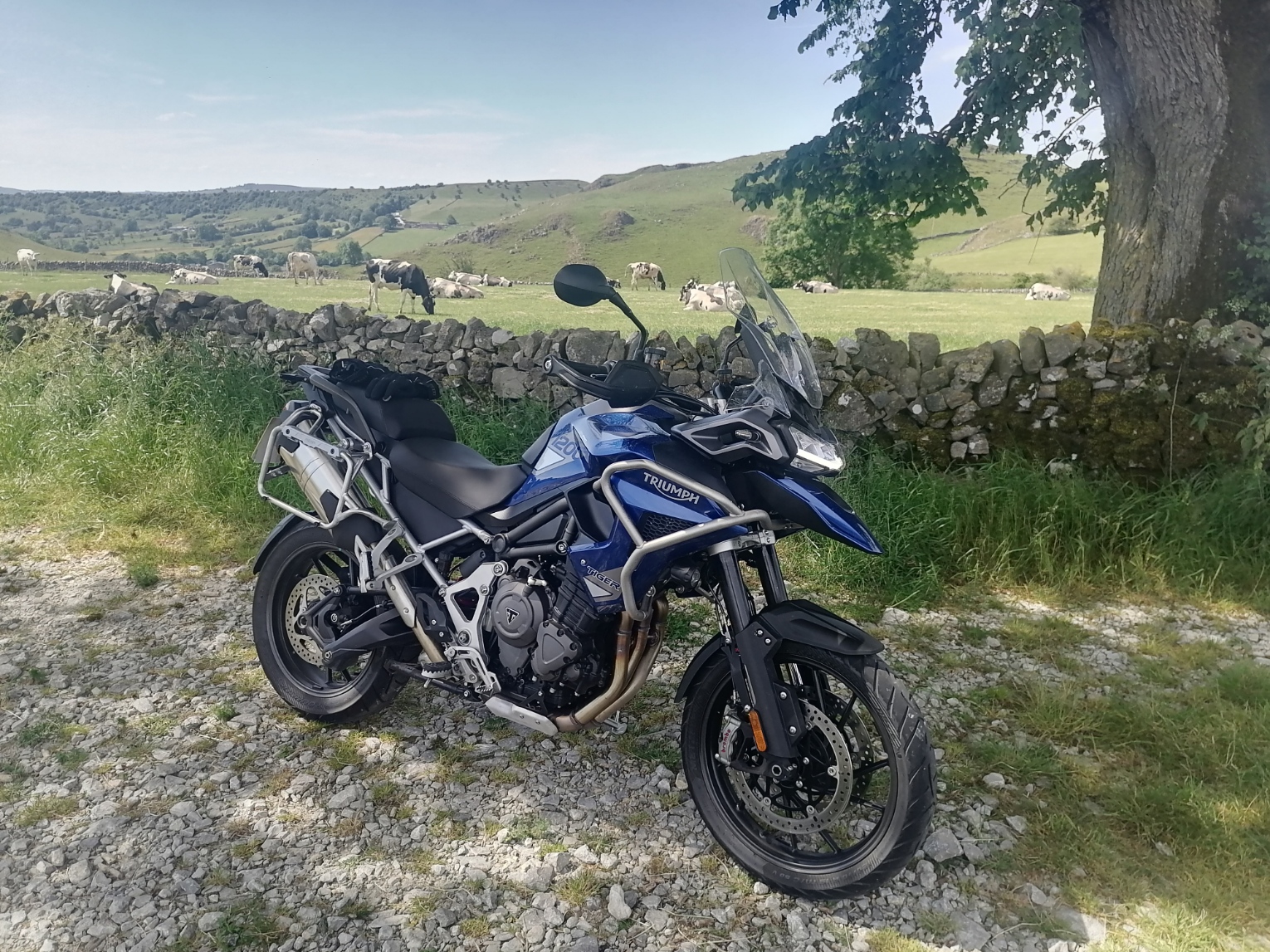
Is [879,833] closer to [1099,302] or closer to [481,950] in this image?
[481,950]

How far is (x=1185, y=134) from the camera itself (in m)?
5.48

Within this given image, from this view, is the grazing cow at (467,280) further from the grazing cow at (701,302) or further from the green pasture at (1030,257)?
the green pasture at (1030,257)

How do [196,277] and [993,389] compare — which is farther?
[196,277]

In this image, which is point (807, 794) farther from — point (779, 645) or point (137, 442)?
point (137, 442)

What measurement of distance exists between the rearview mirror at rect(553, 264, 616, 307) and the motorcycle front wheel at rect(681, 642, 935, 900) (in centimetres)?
110

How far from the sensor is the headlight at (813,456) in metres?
2.19

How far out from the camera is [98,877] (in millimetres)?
2451

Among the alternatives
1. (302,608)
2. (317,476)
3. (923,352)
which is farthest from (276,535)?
(923,352)

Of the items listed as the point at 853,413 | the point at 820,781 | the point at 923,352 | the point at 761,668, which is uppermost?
the point at 923,352

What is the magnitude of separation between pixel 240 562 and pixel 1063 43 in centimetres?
590

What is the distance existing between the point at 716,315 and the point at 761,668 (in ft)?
30.0

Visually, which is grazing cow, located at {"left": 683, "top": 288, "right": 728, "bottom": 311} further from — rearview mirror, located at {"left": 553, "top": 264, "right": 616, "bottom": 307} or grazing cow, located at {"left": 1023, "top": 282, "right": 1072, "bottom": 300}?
rearview mirror, located at {"left": 553, "top": 264, "right": 616, "bottom": 307}

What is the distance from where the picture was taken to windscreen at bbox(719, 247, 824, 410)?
2.33 m

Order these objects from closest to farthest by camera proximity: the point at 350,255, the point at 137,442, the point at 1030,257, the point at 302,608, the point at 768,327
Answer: the point at 768,327, the point at 302,608, the point at 137,442, the point at 1030,257, the point at 350,255
